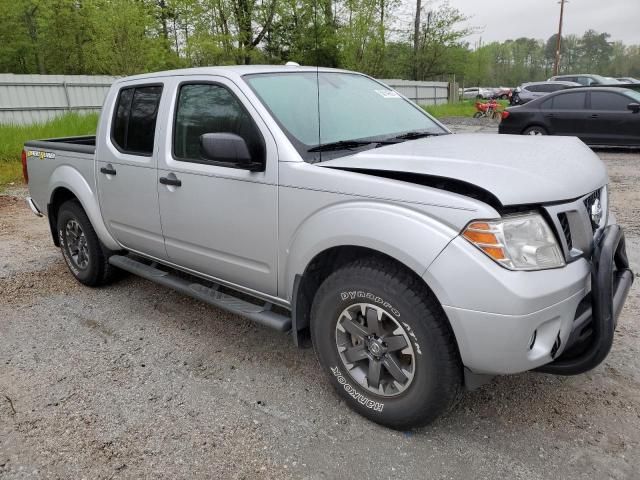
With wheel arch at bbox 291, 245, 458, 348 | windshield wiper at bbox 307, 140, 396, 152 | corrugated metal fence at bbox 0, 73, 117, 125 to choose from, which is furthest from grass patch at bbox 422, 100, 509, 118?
wheel arch at bbox 291, 245, 458, 348

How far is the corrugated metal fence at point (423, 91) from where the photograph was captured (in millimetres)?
25391

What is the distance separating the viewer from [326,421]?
2768mm

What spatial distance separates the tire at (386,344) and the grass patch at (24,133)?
1000 cm

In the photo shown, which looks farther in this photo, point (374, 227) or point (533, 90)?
point (533, 90)

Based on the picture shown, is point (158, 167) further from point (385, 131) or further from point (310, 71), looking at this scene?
point (385, 131)

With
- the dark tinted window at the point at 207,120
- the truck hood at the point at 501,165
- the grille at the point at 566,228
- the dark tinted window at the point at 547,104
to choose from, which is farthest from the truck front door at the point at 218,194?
the dark tinted window at the point at 547,104

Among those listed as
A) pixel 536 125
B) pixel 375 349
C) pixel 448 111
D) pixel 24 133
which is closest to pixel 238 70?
pixel 375 349

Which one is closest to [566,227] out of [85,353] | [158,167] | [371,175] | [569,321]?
[569,321]

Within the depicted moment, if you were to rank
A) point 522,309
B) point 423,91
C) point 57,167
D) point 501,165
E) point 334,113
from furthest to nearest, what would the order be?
point 423,91 < point 57,167 < point 334,113 < point 501,165 < point 522,309

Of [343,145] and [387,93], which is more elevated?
[387,93]

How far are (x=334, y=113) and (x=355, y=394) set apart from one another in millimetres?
1703

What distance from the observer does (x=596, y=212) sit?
270 centimetres

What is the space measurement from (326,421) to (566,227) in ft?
5.08

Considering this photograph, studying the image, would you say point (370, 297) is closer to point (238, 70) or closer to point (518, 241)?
point (518, 241)
